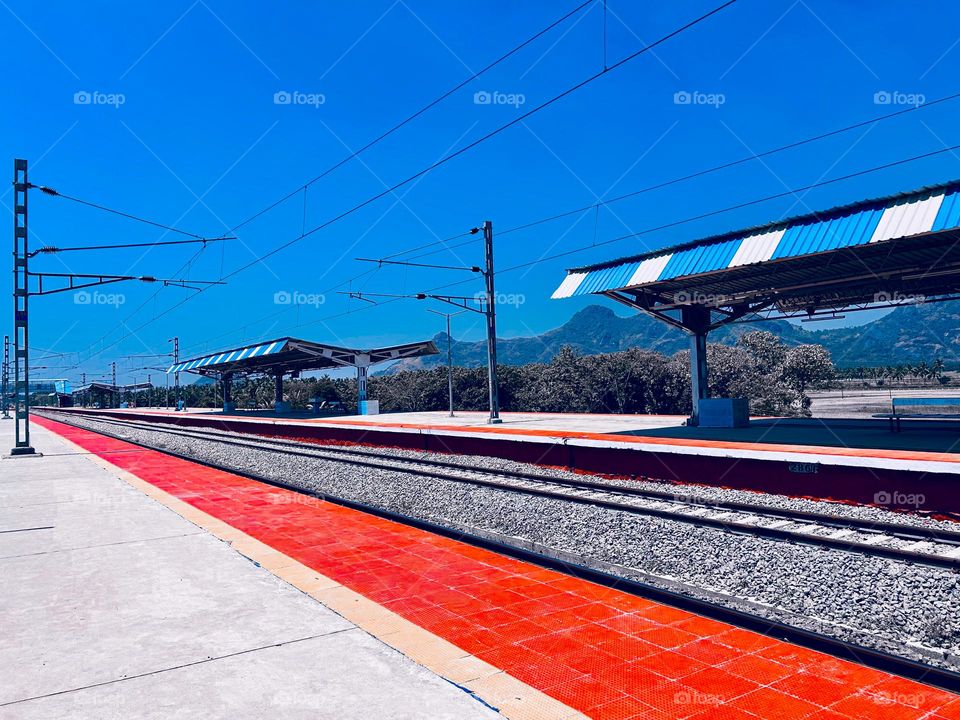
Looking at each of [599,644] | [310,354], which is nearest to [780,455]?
[599,644]

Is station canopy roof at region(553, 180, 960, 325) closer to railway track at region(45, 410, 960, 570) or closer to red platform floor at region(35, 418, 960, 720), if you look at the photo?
railway track at region(45, 410, 960, 570)

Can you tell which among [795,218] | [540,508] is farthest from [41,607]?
[795,218]

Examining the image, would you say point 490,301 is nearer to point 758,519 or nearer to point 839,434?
point 839,434

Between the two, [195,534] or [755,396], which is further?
[755,396]

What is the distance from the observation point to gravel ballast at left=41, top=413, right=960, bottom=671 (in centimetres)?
605

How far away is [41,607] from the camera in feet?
19.1

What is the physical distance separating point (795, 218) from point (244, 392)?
102 meters

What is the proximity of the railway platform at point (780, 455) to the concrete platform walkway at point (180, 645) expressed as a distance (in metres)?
9.04

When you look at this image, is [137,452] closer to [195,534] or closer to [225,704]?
[195,534]

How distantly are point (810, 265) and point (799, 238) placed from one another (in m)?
2.37

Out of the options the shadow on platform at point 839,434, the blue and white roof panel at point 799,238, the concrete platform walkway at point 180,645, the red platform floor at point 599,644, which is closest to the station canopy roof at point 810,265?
the blue and white roof panel at point 799,238

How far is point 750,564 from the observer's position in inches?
306

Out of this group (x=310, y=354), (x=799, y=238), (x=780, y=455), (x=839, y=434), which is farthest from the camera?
(x=310, y=354)

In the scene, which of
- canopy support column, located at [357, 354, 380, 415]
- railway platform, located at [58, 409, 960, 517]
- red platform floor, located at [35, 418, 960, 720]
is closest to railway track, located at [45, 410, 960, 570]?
railway platform, located at [58, 409, 960, 517]
